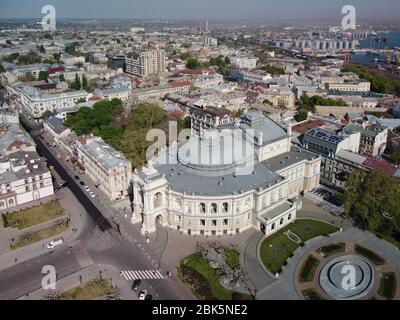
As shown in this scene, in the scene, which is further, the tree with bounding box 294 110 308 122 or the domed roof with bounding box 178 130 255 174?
the tree with bounding box 294 110 308 122

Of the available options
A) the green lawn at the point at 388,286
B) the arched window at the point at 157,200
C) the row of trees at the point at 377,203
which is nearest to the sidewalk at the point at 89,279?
the arched window at the point at 157,200

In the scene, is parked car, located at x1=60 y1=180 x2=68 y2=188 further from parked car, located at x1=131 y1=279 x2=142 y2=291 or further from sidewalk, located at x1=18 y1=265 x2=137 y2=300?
parked car, located at x1=131 y1=279 x2=142 y2=291

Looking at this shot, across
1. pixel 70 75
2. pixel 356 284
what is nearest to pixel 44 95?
pixel 70 75

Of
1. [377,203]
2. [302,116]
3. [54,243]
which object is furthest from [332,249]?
[302,116]

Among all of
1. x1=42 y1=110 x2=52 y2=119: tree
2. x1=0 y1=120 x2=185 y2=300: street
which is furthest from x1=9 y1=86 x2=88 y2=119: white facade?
x1=0 y1=120 x2=185 y2=300: street

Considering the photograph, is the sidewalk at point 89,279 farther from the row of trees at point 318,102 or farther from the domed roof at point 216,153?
the row of trees at point 318,102
